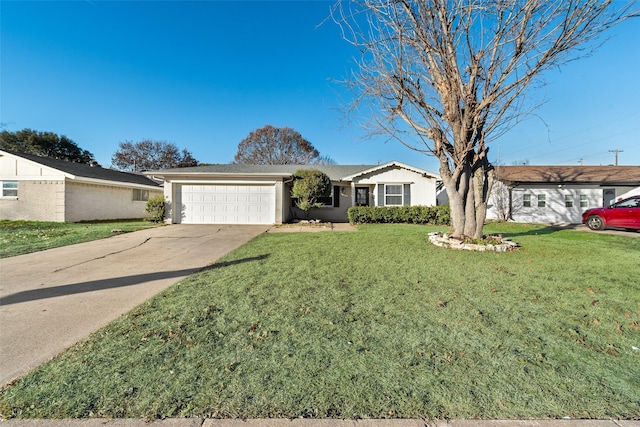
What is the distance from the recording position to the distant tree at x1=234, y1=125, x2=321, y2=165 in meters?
33.4

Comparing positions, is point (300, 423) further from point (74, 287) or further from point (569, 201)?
point (569, 201)

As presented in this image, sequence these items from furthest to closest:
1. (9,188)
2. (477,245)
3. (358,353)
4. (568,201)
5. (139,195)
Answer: (139,195), (568,201), (9,188), (477,245), (358,353)

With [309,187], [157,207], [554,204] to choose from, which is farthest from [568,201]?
[157,207]

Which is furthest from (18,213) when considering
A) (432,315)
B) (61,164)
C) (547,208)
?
(547,208)

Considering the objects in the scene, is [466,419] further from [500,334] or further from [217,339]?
[217,339]

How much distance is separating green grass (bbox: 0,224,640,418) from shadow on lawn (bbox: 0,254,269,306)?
0.69 metres

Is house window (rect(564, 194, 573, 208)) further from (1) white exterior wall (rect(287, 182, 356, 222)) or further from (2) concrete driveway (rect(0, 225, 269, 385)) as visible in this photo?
(2) concrete driveway (rect(0, 225, 269, 385))

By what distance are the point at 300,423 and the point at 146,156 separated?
43431 millimetres

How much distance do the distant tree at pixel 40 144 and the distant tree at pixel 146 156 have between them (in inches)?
172

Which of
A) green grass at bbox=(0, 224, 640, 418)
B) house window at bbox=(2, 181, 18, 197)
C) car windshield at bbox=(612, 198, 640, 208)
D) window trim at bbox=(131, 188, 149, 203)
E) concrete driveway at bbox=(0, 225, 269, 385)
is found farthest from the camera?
window trim at bbox=(131, 188, 149, 203)

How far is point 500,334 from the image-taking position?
2811 millimetres

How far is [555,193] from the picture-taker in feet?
56.4

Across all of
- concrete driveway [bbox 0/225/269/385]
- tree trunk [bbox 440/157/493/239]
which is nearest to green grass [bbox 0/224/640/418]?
concrete driveway [bbox 0/225/269/385]

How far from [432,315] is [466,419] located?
1.59m
